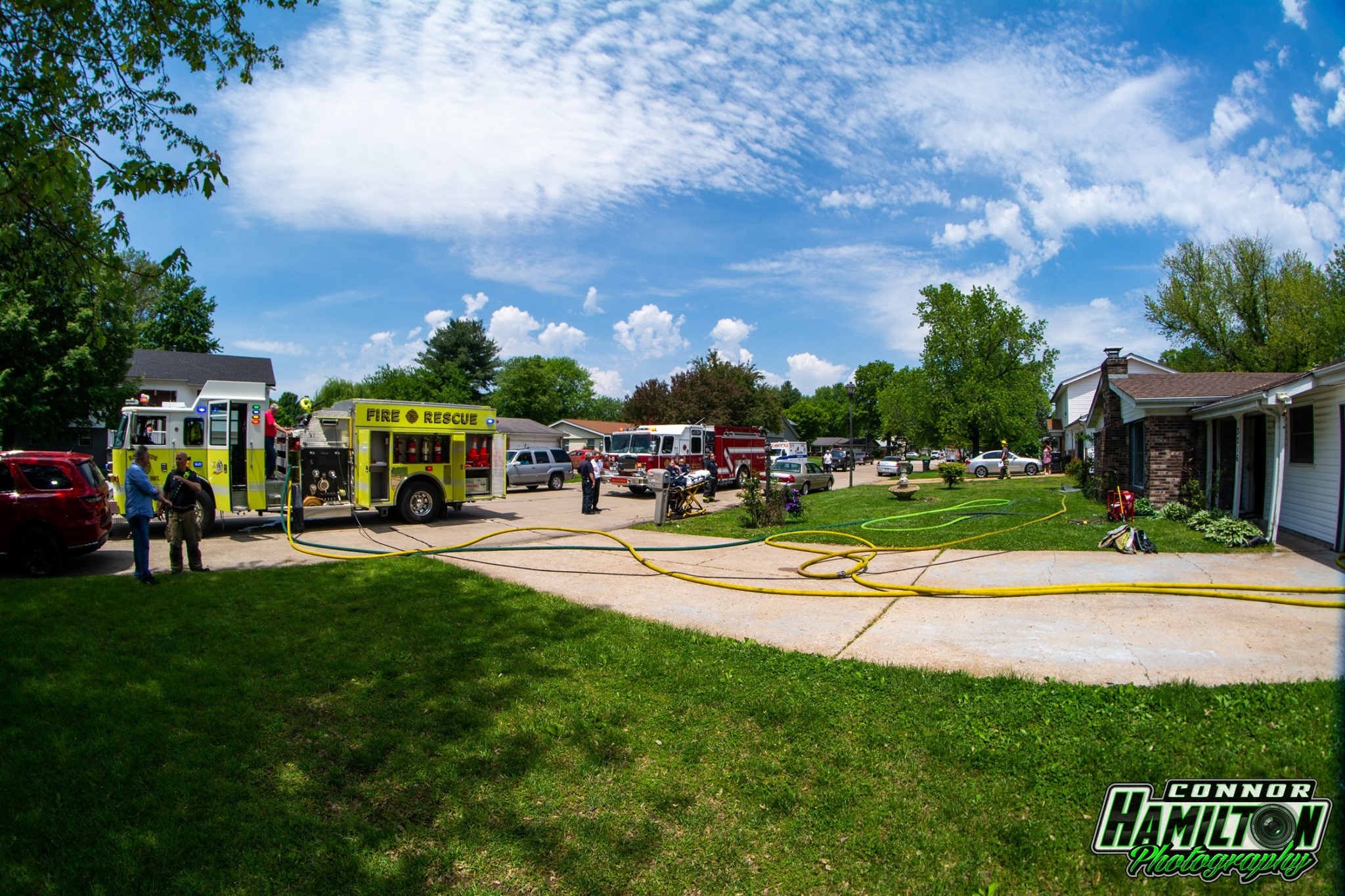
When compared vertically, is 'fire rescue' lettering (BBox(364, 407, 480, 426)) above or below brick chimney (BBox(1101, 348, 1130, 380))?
below

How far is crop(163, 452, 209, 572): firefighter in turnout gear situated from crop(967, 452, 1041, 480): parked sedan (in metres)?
38.3

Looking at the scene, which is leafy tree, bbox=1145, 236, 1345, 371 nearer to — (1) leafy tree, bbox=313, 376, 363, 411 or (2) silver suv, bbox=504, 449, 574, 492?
(2) silver suv, bbox=504, 449, 574, 492

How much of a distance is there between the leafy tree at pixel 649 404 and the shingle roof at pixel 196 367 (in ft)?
87.2

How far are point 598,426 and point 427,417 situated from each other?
5146 cm

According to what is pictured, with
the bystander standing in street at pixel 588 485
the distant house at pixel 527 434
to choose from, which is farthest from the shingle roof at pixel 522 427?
the bystander standing in street at pixel 588 485

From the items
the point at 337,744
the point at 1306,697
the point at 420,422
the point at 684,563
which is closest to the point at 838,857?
the point at 337,744

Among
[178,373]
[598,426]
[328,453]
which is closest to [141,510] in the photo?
[328,453]

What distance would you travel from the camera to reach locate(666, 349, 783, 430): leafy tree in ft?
183

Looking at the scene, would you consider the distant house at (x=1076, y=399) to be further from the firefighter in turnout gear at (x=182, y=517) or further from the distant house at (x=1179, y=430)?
the firefighter in turnout gear at (x=182, y=517)

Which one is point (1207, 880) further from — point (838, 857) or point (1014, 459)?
point (1014, 459)

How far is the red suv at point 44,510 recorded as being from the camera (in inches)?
392

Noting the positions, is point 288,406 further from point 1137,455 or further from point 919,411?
point 1137,455

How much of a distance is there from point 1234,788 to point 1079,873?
1133 millimetres
